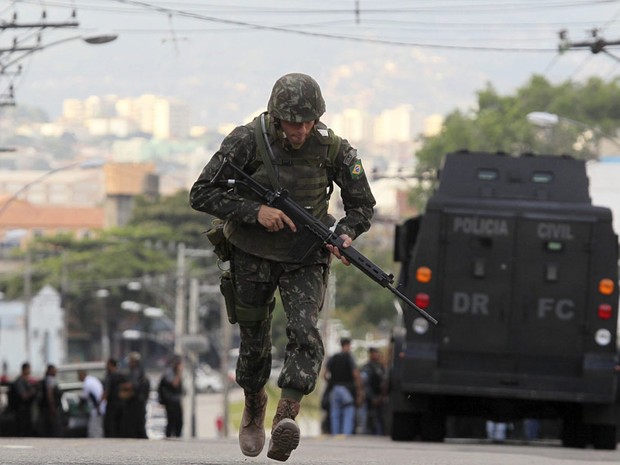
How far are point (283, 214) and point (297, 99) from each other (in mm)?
657

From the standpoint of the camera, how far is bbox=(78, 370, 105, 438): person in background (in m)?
25.7

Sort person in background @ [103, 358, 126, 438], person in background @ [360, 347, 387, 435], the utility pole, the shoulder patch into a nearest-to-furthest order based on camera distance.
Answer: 1. the shoulder patch
2. person in background @ [103, 358, 126, 438]
3. person in background @ [360, 347, 387, 435]
4. the utility pole

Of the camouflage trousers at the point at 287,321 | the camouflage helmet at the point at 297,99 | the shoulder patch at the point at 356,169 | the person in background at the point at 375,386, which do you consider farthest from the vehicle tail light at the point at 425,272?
the person in background at the point at 375,386

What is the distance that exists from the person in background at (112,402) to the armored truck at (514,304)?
319 inches

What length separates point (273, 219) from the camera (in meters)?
10.3

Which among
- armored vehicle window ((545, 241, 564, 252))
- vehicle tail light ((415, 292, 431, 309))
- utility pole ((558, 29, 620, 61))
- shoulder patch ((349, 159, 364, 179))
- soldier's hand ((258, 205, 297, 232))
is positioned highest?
utility pole ((558, 29, 620, 61))

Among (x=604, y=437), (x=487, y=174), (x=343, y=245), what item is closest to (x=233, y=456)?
(x=343, y=245)

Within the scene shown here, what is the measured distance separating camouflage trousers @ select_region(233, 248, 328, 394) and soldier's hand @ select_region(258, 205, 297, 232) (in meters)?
0.28

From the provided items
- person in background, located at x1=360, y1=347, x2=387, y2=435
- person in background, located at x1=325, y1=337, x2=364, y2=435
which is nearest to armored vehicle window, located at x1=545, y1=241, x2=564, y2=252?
person in background, located at x1=325, y1=337, x2=364, y2=435

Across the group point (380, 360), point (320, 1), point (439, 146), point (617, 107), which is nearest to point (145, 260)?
point (439, 146)

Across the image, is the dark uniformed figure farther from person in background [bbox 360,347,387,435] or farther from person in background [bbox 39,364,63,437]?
person in background [bbox 360,347,387,435]

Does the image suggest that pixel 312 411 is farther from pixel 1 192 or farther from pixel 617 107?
pixel 1 192

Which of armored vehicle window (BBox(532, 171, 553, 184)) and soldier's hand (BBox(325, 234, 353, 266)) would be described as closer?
soldier's hand (BBox(325, 234, 353, 266))

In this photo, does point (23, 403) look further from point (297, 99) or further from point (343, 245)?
point (297, 99)
